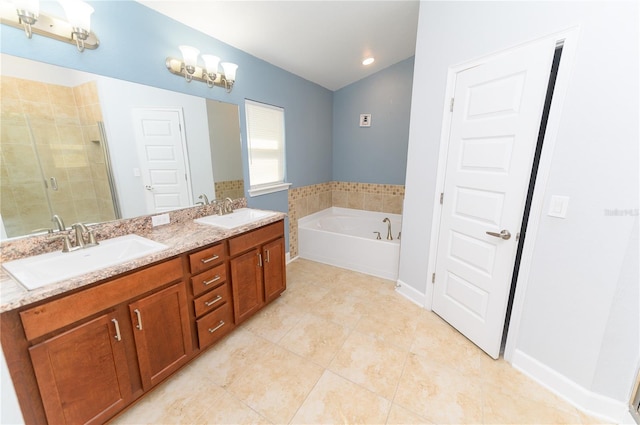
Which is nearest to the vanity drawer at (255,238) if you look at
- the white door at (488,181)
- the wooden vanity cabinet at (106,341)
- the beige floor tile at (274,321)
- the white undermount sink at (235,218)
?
the white undermount sink at (235,218)

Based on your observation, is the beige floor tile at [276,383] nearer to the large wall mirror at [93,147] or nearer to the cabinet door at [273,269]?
the cabinet door at [273,269]

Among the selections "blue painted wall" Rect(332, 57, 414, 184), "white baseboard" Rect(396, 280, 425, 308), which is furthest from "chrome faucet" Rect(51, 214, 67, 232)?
"blue painted wall" Rect(332, 57, 414, 184)

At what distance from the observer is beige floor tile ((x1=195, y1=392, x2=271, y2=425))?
1350 mm

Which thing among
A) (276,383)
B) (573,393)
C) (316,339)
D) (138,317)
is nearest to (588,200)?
(573,393)

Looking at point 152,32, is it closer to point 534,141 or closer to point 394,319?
point 534,141

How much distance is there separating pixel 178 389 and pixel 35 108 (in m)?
1.74

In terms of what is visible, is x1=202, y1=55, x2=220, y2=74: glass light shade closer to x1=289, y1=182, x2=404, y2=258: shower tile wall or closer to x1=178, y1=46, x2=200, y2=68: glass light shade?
x1=178, y1=46, x2=200, y2=68: glass light shade

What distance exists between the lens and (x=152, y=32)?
1.70 m

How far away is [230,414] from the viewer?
1387 mm

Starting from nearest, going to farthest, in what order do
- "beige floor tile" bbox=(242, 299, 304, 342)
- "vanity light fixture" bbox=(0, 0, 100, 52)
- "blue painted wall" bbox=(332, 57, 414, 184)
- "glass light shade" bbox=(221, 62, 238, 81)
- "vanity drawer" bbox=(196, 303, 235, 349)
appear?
"vanity light fixture" bbox=(0, 0, 100, 52) < "vanity drawer" bbox=(196, 303, 235, 349) < "beige floor tile" bbox=(242, 299, 304, 342) < "glass light shade" bbox=(221, 62, 238, 81) < "blue painted wall" bbox=(332, 57, 414, 184)

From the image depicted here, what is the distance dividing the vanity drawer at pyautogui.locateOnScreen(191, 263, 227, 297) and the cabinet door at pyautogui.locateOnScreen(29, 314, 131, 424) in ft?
1.39

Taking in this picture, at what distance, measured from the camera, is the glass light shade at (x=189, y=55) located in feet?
6.05

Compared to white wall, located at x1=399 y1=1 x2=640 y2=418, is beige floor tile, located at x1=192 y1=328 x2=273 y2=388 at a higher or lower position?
lower

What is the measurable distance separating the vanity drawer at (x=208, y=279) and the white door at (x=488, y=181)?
1.72m
